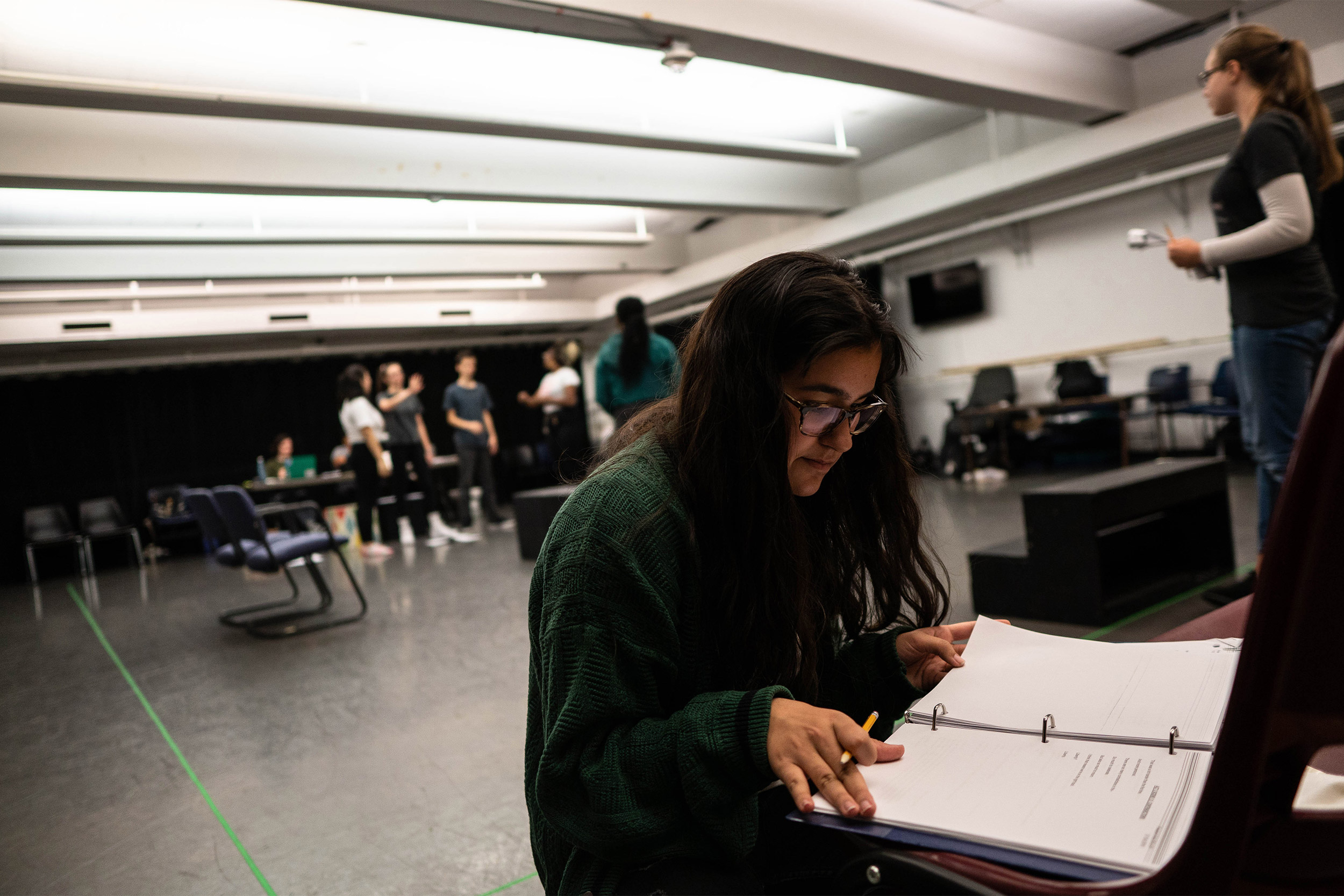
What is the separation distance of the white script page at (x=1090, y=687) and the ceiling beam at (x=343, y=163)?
475 cm

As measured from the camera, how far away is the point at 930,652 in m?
0.87

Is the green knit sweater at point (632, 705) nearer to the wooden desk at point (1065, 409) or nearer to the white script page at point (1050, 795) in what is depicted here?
the white script page at point (1050, 795)

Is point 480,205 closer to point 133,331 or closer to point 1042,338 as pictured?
point 133,331

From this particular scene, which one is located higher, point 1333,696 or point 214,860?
point 1333,696

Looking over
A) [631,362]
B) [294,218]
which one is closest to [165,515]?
[294,218]

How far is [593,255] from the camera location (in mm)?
9664

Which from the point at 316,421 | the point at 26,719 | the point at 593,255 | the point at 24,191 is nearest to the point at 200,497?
the point at 26,719

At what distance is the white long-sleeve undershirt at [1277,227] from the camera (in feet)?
6.36

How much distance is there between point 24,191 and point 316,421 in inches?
241

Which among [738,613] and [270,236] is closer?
[738,613]

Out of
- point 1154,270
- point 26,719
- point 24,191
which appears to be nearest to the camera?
point 26,719

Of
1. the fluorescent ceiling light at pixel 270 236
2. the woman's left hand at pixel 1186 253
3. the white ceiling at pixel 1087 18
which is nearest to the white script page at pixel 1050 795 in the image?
the woman's left hand at pixel 1186 253

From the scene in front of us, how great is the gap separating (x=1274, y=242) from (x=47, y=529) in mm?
10881

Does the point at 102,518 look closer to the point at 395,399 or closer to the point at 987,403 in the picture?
the point at 395,399
